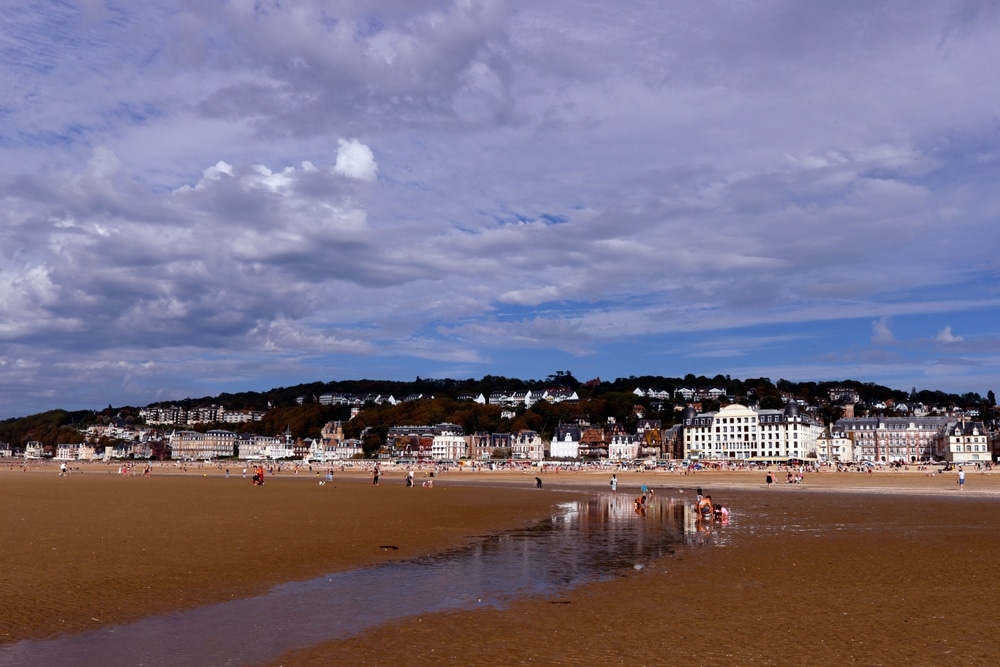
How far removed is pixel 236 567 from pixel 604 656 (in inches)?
380

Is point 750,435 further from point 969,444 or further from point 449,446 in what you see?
point 449,446

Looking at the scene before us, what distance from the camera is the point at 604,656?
31.9ft

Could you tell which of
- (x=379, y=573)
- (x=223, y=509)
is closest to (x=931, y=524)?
(x=379, y=573)

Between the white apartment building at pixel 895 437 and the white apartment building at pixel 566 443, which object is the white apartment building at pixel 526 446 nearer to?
the white apartment building at pixel 566 443

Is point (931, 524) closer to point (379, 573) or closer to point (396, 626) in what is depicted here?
point (379, 573)

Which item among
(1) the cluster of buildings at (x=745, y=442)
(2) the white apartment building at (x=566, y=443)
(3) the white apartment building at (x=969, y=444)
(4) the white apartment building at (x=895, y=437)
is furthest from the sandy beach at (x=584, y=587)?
(2) the white apartment building at (x=566, y=443)

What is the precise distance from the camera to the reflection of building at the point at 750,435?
157500 millimetres

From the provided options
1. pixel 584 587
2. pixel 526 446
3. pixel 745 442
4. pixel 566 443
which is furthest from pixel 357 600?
pixel 526 446

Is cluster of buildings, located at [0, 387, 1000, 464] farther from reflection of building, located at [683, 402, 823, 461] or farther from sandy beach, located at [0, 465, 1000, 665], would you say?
sandy beach, located at [0, 465, 1000, 665]

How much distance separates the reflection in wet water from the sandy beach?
51cm

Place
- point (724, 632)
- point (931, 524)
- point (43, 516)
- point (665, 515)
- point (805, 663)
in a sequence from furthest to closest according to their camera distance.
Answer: point (665, 515) → point (931, 524) → point (43, 516) → point (724, 632) → point (805, 663)

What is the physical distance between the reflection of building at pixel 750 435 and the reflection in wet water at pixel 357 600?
461 ft

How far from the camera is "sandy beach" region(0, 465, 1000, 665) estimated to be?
33.3 feet

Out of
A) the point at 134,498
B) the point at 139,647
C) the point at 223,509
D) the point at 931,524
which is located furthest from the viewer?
the point at 134,498
